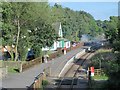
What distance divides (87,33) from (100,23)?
1857 inches

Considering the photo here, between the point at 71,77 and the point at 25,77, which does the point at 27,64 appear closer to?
the point at 25,77

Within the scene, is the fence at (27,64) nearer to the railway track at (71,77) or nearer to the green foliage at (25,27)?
the green foliage at (25,27)

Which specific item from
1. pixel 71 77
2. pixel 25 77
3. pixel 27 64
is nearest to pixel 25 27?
pixel 27 64

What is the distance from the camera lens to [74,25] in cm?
11181

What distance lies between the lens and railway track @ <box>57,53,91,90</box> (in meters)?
27.0

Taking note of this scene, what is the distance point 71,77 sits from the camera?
106ft

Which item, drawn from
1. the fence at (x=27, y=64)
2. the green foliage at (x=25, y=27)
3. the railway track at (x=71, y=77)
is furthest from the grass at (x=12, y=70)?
the railway track at (x=71, y=77)

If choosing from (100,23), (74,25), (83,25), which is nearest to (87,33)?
(83,25)

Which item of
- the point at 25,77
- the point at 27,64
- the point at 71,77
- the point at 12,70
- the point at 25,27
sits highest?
the point at 25,27

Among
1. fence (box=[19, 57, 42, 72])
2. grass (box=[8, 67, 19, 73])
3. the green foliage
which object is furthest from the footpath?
the green foliage

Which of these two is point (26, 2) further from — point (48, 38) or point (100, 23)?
point (100, 23)

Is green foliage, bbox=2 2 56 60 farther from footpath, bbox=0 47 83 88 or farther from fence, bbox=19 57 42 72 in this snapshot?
footpath, bbox=0 47 83 88

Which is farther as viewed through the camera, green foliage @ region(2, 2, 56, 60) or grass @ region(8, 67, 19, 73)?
green foliage @ region(2, 2, 56, 60)

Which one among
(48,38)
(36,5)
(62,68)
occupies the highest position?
(36,5)
